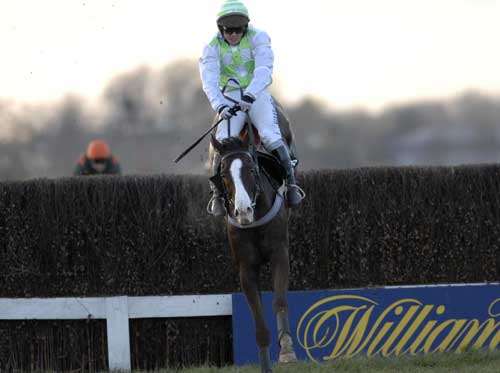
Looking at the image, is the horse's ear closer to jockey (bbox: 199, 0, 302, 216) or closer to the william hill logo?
jockey (bbox: 199, 0, 302, 216)

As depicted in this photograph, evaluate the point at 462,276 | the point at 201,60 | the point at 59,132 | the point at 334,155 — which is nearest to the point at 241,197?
the point at 201,60

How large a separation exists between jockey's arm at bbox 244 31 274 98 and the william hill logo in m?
2.93

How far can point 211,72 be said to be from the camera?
898 cm

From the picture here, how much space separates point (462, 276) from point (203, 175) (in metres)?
2.99

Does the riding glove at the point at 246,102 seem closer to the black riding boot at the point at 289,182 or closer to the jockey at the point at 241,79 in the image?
the jockey at the point at 241,79

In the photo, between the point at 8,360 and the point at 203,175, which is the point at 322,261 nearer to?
the point at 203,175

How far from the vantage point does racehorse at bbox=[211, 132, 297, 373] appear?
8.35m

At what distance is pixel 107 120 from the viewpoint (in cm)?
2956

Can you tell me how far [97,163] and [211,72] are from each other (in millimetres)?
7007

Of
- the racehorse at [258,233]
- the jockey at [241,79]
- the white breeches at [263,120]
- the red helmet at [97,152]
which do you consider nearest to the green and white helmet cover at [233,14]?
the jockey at [241,79]

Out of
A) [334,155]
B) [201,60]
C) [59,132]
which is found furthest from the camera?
[59,132]

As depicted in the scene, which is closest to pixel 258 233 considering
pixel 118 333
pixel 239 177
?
pixel 239 177

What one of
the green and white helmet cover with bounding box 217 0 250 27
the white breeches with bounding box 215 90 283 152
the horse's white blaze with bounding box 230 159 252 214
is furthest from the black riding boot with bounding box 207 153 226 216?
the green and white helmet cover with bounding box 217 0 250 27

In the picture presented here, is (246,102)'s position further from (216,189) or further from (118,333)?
(118,333)
